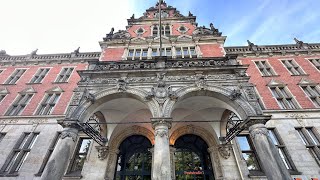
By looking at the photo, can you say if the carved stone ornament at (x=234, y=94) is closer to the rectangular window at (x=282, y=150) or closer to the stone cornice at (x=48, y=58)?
the rectangular window at (x=282, y=150)

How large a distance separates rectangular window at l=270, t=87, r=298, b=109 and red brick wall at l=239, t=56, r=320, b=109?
365 millimetres

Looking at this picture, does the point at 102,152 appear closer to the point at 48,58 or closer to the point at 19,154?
the point at 19,154

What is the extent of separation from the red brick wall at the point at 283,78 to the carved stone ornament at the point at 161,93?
27.3 ft

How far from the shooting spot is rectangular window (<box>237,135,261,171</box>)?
418 inches

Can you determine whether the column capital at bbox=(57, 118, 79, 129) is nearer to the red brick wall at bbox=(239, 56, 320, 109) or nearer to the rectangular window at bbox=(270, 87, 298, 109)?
the red brick wall at bbox=(239, 56, 320, 109)

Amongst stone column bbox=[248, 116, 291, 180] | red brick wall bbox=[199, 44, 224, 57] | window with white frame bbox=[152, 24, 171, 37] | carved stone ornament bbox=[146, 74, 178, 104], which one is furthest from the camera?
window with white frame bbox=[152, 24, 171, 37]

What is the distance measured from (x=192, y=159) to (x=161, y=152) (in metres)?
5.71

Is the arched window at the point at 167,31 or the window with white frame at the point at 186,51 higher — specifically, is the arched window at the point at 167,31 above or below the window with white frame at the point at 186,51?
above

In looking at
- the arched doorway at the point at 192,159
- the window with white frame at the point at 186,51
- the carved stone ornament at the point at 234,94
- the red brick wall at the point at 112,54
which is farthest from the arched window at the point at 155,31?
the carved stone ornament at the point at 234,94

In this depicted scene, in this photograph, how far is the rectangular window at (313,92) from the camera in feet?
43.7

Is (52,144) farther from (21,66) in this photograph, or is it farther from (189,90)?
(21,66)

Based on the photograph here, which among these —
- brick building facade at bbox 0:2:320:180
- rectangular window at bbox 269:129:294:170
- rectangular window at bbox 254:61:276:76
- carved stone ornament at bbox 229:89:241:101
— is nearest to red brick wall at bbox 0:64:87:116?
brick building facade at bbox 0:2:320:180

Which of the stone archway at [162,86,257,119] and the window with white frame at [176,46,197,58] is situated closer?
the stone archway at [162,86,257,119]

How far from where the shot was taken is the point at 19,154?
11.7 metres
